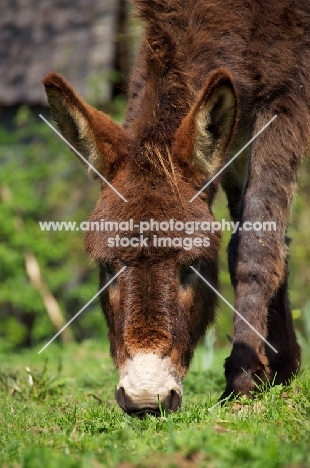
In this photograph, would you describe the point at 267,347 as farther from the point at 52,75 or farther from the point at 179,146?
the point at 52,75

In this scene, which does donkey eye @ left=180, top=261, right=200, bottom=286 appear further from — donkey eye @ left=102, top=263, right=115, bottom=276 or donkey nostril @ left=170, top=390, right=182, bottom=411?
donkey nostril @ left=170, top=390, right=182, bottom=411

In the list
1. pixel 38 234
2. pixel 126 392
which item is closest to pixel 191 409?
pixel 126 392

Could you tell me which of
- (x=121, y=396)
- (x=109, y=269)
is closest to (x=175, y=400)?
(x=121, y=396)

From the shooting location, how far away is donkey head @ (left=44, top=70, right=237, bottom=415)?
12.5 feet

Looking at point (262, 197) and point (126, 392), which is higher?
point (262, 197)

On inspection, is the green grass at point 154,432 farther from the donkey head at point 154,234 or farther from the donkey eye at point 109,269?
the donkey eye at point 109,269

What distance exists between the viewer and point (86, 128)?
4.33 metres

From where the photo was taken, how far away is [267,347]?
5430 mm

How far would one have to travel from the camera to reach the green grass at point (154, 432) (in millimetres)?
2814

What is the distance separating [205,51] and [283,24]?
1.77 feet

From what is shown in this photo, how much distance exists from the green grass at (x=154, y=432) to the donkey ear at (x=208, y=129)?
1.35 meters

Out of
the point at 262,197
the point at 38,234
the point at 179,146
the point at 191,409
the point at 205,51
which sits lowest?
the point at 38,234

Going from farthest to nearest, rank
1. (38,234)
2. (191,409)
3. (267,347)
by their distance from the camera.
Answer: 1. (38,234)
2. (267,347)
3. (191,409)

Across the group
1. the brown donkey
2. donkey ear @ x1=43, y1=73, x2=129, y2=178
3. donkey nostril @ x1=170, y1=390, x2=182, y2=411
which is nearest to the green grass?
donkey nostril @ x1=170, y1=390, x2=182, y2=411
